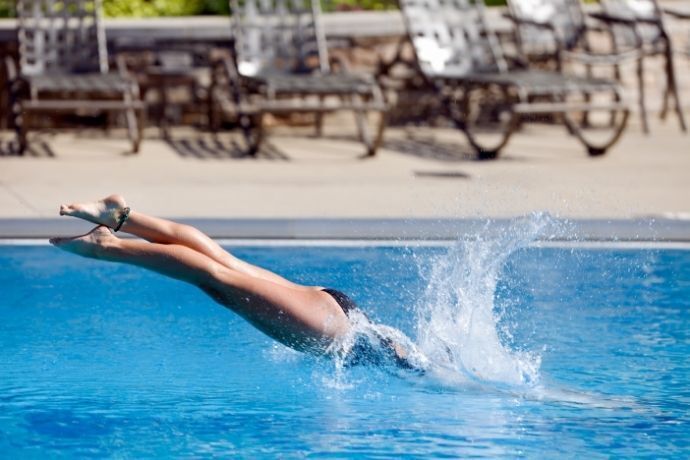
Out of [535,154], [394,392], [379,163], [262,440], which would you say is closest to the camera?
[262,440]

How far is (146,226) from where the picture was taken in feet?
13.8

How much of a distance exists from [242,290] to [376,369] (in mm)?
632

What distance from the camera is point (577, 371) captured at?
494 cm

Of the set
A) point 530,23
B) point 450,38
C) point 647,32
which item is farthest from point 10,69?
point 647,32

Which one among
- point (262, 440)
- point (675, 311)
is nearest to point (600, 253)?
point (675, 311)

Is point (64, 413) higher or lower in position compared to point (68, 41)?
lower

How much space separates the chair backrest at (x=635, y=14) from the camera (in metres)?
10.5

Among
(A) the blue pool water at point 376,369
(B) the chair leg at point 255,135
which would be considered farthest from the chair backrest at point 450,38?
(A) the blue pool water at point 376,369

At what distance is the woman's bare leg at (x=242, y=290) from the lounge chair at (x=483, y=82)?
16.2 ft

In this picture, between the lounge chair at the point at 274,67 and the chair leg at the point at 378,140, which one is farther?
the lounge chair at the point at 274,67

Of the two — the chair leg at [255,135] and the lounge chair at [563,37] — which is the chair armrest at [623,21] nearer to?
the lounge chair at [563,37]

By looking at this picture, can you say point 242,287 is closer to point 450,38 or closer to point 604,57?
point 450,38

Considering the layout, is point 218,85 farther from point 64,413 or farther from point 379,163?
point 64,413

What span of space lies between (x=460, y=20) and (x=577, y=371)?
5.63 metres
